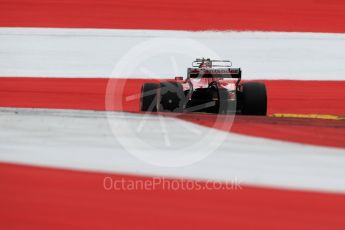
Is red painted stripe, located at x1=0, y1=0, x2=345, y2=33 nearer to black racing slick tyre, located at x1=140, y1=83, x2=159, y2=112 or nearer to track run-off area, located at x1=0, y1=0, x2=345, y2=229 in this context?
track run-off area, located at x1=0, y1=0, x2=345, y2=229

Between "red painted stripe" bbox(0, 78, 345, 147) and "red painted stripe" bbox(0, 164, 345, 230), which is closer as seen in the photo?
"red painted stripe" bbox(0, 164, 345, 230)

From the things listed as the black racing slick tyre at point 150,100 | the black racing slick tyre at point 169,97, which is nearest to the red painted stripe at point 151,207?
the black racing slick tyre at point 169,97

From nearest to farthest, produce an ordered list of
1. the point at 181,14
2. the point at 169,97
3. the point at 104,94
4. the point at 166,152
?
the point at 166,152 < the point at 169,97 < the point at 104,94 < the point at 181,14

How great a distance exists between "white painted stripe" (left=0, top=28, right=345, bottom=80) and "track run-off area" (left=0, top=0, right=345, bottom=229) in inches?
1.3

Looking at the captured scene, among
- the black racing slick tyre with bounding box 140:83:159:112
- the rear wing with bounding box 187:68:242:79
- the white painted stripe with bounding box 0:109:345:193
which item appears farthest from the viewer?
the rear wing with bounding box 187:68:242:79

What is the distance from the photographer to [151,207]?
16.8 ft

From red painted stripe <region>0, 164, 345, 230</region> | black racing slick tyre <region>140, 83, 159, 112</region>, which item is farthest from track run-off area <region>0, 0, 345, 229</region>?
black racing slick tyre <region>140, 83, 159, 112</region>

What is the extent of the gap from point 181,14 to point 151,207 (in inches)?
388

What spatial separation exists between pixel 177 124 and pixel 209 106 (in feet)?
5.21

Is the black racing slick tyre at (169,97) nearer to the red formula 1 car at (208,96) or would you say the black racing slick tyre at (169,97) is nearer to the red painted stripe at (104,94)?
the red formula 1 car at (208,96)

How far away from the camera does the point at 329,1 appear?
1522 cm

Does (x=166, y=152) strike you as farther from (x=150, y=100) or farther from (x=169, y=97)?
(x=150, y=100)

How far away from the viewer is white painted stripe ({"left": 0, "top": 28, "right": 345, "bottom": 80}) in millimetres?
12648

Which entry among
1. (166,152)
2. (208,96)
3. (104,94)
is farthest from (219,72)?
(166,152)
